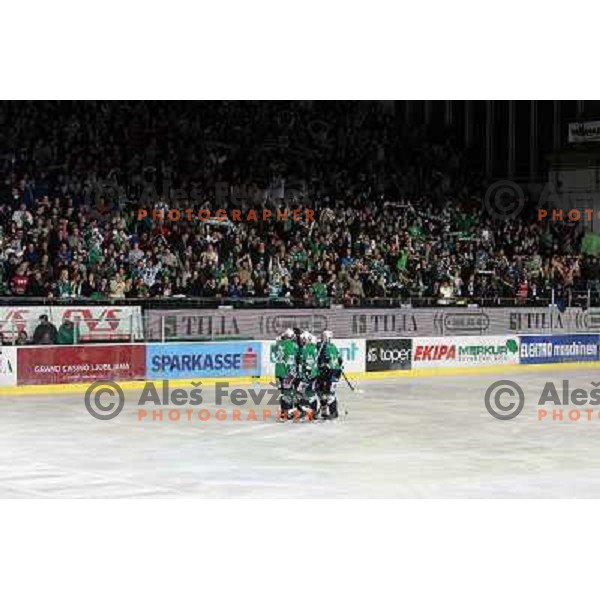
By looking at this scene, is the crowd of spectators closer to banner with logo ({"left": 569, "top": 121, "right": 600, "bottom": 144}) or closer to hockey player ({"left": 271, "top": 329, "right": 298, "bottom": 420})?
banner with logo ({"left": 569, "top": 121, "right": 600, "bottom": 144})

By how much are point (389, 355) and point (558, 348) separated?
531 centimetres

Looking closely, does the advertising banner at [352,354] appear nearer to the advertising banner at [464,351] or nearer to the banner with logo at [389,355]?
the banner with logo at [389,355]

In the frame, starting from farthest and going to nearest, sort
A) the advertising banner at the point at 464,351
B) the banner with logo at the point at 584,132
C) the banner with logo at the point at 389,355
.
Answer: the banner with logo at the point at 584,132 → the advertising banner at the point at 464,351 → the banner with logo at the point at 389,355

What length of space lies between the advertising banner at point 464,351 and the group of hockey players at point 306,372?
871cm

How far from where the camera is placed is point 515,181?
38.1 meters

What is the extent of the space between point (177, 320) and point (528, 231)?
13976 mm

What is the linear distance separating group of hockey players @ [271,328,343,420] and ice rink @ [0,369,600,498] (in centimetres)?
41

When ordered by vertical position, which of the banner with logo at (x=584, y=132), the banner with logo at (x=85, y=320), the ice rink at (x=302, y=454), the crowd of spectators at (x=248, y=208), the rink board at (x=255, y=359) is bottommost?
the ice rink at (x=302, y=454)

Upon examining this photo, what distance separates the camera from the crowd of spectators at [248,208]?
2380 cm

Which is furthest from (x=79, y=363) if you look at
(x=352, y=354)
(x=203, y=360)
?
(x=352, y=354)

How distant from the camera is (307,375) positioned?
57.7ft

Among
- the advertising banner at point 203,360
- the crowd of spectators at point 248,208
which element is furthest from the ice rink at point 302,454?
the crowd of spectators at point 248,208

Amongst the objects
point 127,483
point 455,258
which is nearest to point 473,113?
point 455,258

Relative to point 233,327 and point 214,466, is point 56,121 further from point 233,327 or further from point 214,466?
point 214,466
